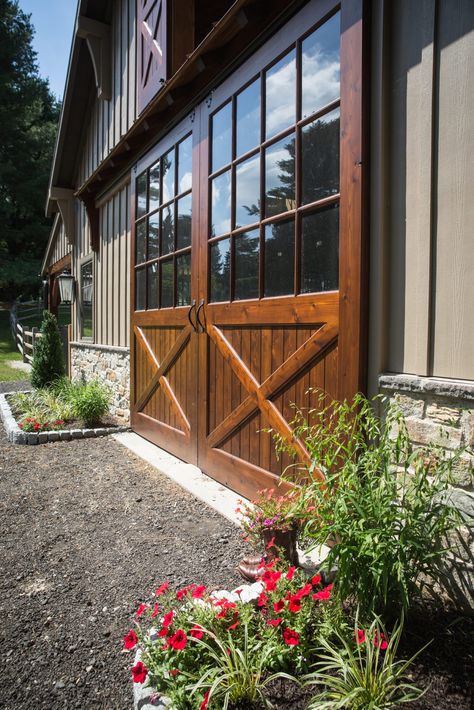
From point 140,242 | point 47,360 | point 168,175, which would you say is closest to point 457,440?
point 168,175

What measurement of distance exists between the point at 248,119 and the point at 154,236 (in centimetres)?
224

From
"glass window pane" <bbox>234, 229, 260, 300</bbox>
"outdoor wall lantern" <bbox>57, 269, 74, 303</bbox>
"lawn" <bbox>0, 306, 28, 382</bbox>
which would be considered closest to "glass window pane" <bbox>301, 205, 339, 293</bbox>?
"glass window pane" <bbox>234, 229, 260, 300</bbox>

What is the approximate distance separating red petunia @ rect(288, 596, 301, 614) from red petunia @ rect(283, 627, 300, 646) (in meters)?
0.08

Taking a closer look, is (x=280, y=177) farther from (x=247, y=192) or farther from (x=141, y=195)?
(x=141, y=195)

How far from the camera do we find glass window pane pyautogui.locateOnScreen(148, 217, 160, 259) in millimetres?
5594

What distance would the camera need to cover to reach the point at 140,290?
6.20 metres

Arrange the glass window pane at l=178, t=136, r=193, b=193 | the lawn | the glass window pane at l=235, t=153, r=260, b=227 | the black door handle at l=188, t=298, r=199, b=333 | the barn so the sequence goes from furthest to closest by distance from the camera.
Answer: the lawn < the glass window pane at l=178, t=136, r=193, b=193 < the black door handle at l=188, t=298, r=199, b=333 < the glass window pane at l=235, t=153, r=260, b=227 < the barn

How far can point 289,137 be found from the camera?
3.30 metres

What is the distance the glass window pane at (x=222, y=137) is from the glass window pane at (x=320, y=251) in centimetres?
140

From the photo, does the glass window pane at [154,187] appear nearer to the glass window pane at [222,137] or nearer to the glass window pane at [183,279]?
the glass window pane at [183,279]

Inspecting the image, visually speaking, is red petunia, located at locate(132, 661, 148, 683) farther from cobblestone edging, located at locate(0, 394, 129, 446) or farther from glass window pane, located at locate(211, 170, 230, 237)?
cobblestone edging, located at locate(0, 394, 129, 446)

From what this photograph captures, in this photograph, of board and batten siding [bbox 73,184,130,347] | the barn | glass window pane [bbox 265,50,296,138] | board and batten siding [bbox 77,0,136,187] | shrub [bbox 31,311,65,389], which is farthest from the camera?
shrub [bbox 31,311,65,389]

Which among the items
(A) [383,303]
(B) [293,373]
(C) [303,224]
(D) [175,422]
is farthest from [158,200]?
(A) [383,303]

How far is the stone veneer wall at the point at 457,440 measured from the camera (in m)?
2.11
